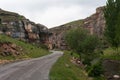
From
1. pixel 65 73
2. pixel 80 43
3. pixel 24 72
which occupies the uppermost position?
pixel 80 43

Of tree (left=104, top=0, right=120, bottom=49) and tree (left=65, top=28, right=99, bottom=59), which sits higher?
tree (left=104, top=0, right=120, bottom=49)

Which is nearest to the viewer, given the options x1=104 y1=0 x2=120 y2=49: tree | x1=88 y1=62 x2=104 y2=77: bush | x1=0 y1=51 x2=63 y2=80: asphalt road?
x1=0 y1=51 x2=63 y2=80: asphalt road

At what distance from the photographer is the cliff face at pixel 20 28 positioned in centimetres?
13525

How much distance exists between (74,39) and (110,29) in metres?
13.2

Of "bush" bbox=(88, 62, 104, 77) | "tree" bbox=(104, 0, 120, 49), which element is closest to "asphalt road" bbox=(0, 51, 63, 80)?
"bush" bbox=(88, 62, 104, 77)

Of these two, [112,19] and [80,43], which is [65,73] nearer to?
[80,43]

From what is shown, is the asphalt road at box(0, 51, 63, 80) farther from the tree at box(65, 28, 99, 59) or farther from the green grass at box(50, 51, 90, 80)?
the tree at box(65, 28, 99, 59)

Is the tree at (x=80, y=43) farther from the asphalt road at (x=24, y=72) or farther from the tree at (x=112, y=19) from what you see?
the asphalt road at (x=24, y=72)

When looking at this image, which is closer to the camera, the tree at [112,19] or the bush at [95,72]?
the bush at [95,72]

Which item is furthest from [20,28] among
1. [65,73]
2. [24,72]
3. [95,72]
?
[24,72]

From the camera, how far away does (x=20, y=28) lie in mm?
143125

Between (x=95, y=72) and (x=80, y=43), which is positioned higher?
(x=80, y=43)

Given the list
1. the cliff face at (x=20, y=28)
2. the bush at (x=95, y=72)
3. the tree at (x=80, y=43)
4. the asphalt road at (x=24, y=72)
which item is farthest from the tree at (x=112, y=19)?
the asphalt road at (x=24, y=72)

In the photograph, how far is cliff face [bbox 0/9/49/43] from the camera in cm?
13525
